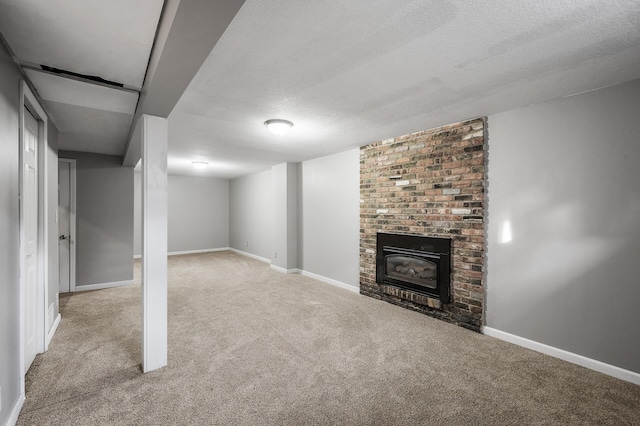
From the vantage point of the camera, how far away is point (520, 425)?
6.13ft

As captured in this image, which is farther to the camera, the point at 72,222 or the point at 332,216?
the point at 332,216

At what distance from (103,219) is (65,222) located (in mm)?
514

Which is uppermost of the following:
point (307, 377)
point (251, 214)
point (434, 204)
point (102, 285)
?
point (434, 204)

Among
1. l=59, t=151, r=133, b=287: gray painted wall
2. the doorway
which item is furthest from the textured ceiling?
l=59, t=151, r=133, b=287: gray painted wall

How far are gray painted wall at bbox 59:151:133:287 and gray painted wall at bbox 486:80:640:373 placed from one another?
5939 mm

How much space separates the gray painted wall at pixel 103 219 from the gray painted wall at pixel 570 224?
5939 millimetres

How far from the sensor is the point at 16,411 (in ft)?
6.24

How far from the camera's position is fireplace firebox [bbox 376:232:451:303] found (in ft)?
12.0

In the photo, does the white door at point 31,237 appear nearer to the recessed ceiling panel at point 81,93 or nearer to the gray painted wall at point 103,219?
the recessed ceiling panel at point 81,93

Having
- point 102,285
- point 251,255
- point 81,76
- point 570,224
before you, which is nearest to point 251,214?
point 251,255

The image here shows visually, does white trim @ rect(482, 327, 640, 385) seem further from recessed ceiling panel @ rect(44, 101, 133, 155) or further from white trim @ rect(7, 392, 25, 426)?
recessed ceiling panel @ rect(44, 101, 133, 155)

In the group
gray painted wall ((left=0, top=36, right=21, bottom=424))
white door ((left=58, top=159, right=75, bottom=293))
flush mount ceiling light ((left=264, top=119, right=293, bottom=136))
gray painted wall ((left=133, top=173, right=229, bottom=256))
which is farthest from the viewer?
gray painted wall ((left=133, top=173, right=229, bottom=256))

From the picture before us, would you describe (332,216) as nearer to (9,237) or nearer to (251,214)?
(251,214)

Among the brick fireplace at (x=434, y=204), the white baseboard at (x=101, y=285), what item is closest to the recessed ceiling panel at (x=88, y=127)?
the white baseboard at (x=101, y=285)
